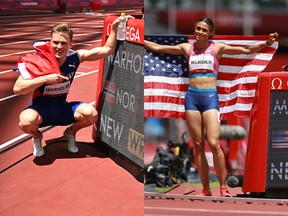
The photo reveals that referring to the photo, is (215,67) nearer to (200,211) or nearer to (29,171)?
(200,211)

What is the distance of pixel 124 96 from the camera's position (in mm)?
2658

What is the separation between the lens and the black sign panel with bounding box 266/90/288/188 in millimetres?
2145

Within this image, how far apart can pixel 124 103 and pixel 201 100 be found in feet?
2.87

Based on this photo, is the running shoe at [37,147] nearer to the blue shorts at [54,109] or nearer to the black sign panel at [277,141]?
the blue shorts at [54,109]

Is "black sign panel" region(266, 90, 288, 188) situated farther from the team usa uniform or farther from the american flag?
the team usa uniform

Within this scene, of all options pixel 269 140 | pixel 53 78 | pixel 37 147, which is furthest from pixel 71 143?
pixel 269 140

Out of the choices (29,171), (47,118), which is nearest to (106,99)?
(47,118)

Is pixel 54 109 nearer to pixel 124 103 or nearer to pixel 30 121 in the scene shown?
pixel 30 121

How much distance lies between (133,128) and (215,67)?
787mm

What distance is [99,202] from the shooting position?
2.19 meters

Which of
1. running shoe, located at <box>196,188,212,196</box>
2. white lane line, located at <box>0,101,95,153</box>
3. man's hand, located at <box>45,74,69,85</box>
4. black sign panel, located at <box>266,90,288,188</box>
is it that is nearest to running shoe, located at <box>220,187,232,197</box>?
running shoe, located at <box>196,188,212,196</box>

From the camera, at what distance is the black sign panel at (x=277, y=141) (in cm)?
214

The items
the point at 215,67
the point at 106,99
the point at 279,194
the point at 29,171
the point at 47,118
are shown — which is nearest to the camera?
the point at 215,67

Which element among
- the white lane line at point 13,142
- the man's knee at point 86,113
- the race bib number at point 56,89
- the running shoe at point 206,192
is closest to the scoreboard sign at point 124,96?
the man's knee at point 86,113
